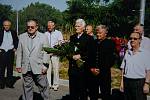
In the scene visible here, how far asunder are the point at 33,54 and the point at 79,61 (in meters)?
1.13

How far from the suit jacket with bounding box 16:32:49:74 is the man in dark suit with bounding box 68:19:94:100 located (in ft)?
2.34

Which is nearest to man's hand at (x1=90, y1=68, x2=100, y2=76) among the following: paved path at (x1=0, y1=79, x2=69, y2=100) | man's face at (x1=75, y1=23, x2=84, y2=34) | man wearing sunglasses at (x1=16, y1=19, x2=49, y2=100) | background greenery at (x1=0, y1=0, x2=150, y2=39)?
man's face at (x1=75, y1=23, x2=84, y2=34)

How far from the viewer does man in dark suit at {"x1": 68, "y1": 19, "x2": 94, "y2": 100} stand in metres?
7.70

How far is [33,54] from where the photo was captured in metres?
8.07

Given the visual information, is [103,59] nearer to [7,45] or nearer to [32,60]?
[32,60]

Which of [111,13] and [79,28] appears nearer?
[79,28]

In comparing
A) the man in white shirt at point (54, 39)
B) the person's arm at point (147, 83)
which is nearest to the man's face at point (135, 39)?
the person's arm at point (147, 83)

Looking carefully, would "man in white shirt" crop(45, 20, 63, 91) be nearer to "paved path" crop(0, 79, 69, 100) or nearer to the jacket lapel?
"paved path" crop(0, 79, 69, 100)

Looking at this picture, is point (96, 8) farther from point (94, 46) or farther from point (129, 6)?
point (94, 46)

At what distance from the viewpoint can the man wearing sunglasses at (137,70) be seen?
633cm

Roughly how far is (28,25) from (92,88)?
2.04 m

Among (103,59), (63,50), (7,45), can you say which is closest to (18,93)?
(7,45)

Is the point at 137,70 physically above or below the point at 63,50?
below

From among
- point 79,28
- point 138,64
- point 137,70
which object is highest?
point 79,28
